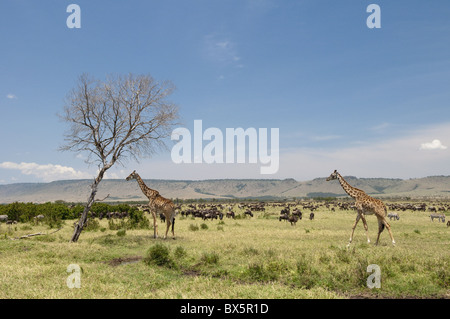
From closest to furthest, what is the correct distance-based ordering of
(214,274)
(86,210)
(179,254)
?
(214,274)
(179,254)
(86,210)

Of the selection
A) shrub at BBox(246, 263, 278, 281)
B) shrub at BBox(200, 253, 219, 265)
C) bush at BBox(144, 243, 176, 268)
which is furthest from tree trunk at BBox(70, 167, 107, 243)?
shrub at BBox(246, 263, 278, 281)

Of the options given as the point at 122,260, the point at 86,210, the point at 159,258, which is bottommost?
the point at 122,260

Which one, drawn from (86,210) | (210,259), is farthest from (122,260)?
(86,210)

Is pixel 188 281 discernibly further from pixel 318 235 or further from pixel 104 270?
pixel 318 235

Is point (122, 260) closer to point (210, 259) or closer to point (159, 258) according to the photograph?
point (159, 258)

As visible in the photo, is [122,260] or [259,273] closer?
[259,273]

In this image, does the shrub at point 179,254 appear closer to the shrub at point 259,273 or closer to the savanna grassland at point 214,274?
the savanna grassland at point 214,274

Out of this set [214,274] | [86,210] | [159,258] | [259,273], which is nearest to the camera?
[259,273]

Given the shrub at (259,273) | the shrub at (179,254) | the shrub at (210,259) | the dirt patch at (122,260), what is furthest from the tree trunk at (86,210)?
the shrub at (259,273)

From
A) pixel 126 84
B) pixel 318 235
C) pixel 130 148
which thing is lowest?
pixel 318 235
